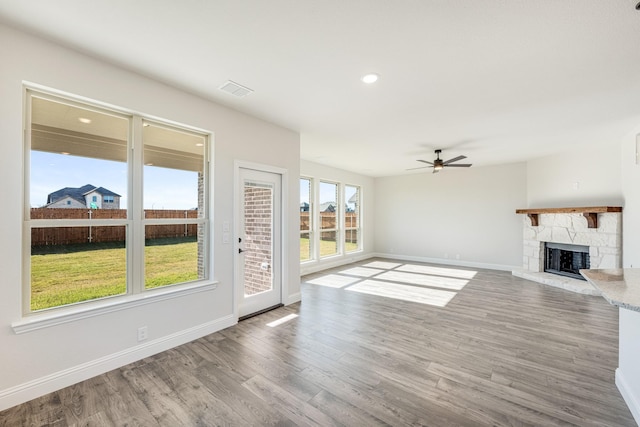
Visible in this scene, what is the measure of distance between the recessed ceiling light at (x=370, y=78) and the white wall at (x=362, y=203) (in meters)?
3.95

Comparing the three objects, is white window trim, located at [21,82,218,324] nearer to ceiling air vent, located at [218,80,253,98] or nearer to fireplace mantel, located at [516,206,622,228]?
ceiling air vent, located at [218,80,253,98]

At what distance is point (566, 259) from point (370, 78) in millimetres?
6109

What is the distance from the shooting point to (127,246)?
2725mm

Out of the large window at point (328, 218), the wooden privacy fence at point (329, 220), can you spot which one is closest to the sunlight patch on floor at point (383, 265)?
the large window at point (328, 218)

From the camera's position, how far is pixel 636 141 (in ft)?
13.5

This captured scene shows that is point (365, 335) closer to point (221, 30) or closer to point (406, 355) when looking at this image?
point (406, 355)

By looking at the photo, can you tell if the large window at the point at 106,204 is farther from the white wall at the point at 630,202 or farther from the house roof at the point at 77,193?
the white wall at the point at 630,202

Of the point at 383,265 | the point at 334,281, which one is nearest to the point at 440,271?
the point at 383,265

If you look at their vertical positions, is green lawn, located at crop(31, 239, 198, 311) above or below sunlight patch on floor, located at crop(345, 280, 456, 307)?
above

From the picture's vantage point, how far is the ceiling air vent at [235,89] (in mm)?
2868

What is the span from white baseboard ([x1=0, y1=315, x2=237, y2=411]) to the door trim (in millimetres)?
558

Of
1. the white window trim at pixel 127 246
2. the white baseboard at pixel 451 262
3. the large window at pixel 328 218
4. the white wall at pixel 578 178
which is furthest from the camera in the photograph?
the large window at pixel 328 218

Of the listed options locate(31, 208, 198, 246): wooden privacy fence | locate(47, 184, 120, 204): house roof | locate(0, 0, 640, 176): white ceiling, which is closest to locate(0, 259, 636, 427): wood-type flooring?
locate(31, 208, 198, 246): wooden privacy fence

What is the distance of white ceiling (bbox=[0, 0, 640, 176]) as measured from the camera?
72.2 inches
